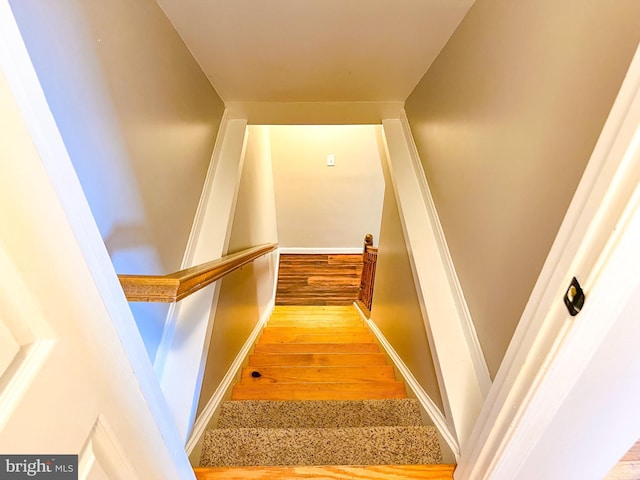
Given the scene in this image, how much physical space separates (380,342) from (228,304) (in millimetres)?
1247

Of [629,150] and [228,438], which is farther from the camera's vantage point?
[228,438]

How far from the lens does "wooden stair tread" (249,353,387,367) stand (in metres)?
1.97

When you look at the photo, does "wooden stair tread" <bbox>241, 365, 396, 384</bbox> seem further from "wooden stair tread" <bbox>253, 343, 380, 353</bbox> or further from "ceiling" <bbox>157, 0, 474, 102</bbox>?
"ceiling" <bbox>157, 0, 474, 102</bbox>

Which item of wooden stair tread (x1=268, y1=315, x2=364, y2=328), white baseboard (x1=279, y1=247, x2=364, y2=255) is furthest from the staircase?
white baseboard (x1=279, y1=247, x2=364, y2=255)

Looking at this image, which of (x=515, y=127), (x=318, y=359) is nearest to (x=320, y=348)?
(x=318, y=359)

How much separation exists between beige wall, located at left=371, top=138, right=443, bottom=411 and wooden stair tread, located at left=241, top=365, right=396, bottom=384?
0.18 meters

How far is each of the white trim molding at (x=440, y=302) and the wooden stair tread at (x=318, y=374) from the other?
0.71 meters

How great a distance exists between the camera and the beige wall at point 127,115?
0.65 metres

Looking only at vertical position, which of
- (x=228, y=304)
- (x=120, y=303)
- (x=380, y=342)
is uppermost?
(x=120, y=303)

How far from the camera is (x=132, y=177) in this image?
901 millimetres

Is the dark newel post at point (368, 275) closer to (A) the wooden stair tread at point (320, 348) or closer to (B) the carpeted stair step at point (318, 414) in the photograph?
(A) the wooden stair tread at point (320, 348)

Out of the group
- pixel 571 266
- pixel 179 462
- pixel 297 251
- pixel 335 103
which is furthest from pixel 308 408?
pixel 297 251

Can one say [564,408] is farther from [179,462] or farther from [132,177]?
[132,177]

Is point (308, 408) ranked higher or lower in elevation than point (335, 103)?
lower
